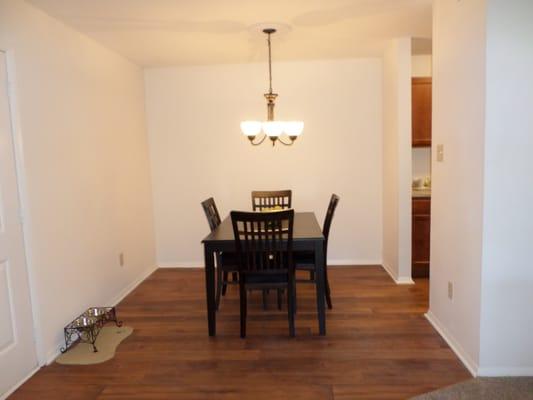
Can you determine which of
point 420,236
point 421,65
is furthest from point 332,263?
point 421,65

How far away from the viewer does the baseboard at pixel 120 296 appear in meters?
2.74

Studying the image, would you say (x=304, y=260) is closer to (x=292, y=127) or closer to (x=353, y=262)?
(x=292, y=127)

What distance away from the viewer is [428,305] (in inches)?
137

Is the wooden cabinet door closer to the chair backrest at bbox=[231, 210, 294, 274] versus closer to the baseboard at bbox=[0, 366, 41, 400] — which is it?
the chair backrest at bbox=[231, 210, 294, 274]

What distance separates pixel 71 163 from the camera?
3090 mm

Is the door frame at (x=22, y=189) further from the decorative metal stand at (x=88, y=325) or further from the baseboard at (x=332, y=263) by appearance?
the baseboard at (x=332, y=263)

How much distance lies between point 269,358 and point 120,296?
187 cm

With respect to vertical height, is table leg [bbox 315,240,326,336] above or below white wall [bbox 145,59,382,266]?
below

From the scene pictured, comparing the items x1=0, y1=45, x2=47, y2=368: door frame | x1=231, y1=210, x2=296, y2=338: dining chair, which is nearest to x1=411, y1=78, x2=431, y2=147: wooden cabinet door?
x1=231, y1=210, x2=296, y2=338: dining chair

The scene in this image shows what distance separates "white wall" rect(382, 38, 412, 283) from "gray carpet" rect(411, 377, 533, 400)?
1786 millimetres

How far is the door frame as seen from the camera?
8.10 feet

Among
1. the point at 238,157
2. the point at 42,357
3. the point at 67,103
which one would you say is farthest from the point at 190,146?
the point at 42,357

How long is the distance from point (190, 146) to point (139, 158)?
0.61m

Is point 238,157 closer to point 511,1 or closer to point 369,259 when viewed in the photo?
point 369,259
